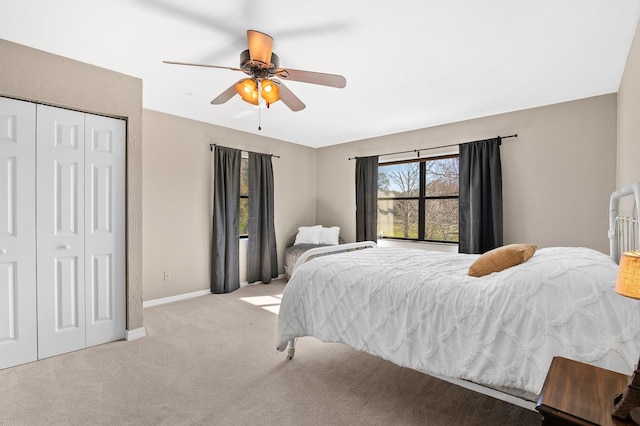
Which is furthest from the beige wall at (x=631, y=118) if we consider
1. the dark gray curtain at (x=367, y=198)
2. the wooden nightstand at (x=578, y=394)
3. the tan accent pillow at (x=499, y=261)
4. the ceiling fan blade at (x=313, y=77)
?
the dark gray curtain at (x=367, y=198)

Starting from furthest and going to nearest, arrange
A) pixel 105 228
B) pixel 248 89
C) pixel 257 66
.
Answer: pixel 105 228 < pixel 248 89 < pixel 257 66

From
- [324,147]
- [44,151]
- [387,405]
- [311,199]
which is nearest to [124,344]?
[44,151]

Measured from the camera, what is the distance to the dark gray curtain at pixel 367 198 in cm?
521

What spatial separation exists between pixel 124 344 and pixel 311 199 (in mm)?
3937

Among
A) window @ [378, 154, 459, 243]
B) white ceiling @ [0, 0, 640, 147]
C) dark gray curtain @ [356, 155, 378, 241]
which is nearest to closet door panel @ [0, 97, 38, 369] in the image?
white ceiling @ [0, 0, 640, 147]

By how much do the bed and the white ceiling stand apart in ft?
4.18

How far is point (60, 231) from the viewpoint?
2.64 metres

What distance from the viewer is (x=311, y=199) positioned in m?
6.14

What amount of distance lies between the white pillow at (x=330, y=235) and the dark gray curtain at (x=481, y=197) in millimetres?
2021

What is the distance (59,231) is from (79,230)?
5.3 inches

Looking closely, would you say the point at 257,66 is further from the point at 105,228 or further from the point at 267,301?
the point at 267,301

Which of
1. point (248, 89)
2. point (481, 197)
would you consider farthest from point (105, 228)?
point (481, 197)

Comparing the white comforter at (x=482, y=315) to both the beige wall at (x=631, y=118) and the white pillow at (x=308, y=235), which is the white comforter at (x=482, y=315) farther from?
the white pillow at (x=308, y=235)

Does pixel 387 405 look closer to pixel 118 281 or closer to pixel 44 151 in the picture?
pixel 118 281
